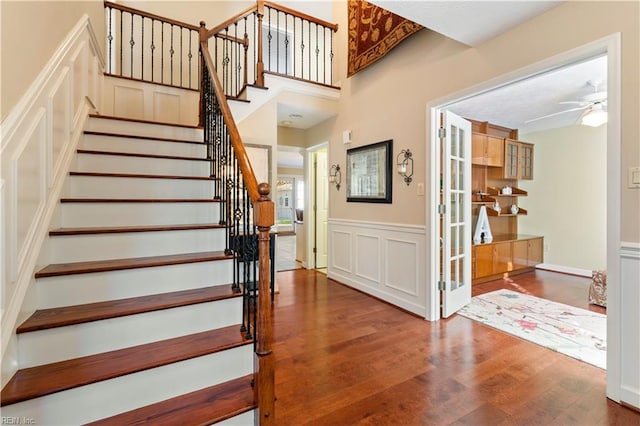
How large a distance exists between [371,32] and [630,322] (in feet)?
11.5

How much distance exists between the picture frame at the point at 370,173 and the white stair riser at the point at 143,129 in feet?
6.64

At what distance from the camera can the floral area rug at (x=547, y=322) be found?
8.18 ft

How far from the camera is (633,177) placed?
1.74 meters

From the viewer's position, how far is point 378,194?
3756 mm

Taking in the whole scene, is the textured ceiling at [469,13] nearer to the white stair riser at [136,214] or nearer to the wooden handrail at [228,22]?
the wooden handrail at [228,22]

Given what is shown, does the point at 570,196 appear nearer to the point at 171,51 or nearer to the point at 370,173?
the point at 370,173

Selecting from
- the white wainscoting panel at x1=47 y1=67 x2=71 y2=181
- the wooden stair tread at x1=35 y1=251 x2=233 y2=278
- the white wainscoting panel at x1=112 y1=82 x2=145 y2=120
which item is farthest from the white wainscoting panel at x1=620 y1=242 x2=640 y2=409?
the white wainscoting panel at x1=112 y1=82 x2=145 y2=120

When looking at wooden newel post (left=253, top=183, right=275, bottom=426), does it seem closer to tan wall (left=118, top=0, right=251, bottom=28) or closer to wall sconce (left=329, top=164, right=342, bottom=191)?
wall sconce (left=329, top=164, right=342, bottom=191)

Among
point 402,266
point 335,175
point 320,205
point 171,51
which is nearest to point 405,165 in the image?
point 402,266

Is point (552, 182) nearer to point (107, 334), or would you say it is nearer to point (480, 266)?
point (480, 266)

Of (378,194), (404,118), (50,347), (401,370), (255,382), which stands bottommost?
(401,370)

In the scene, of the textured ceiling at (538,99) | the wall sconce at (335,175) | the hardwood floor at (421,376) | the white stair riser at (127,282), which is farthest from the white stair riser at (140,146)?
the textured ceiling at (538,99)

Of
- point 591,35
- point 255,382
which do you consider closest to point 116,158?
point 255,382

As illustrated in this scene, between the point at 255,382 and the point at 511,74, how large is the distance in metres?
2.77
